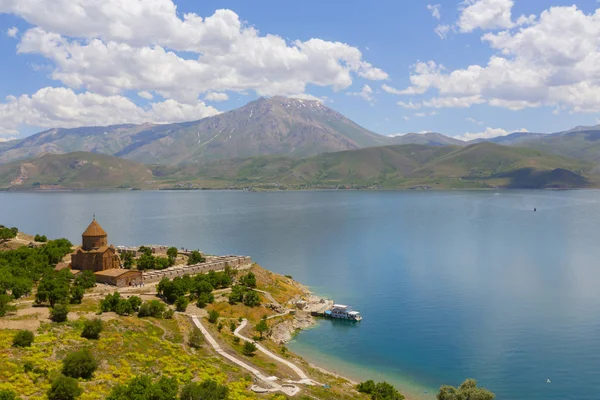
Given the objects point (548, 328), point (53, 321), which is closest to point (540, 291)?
point (548, 328)

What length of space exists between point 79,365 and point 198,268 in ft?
181

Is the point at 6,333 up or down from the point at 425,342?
up

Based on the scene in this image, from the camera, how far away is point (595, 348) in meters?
78.2

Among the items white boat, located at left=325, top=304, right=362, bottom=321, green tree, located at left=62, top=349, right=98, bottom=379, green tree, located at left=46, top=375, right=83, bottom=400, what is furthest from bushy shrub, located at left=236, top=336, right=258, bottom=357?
white boat, located at left=325, top=304, right=362, bottom=321

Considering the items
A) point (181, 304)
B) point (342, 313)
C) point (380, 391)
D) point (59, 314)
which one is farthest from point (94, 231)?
point (380, 391)

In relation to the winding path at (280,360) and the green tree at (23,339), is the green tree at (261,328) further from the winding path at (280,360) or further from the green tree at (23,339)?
the green tree at (23,339)

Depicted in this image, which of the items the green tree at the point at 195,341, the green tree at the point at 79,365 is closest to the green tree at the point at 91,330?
the green tree at the point at 79,365

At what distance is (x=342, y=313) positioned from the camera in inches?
3735

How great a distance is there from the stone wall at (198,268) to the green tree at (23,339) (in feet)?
134

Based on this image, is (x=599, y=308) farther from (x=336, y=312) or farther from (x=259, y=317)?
(x=259, y=317)

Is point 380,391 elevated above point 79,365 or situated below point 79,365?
below

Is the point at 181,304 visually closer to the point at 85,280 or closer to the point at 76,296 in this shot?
the point at 76,296

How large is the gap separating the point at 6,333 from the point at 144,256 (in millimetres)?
50933

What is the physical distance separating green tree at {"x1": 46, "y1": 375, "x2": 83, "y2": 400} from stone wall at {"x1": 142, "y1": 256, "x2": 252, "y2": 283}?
50.2 m
